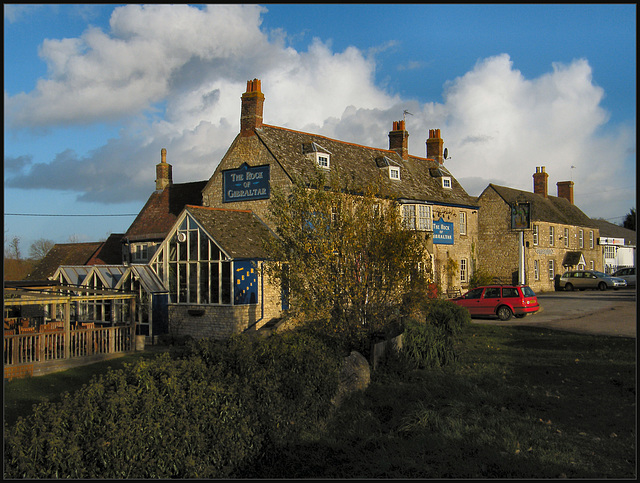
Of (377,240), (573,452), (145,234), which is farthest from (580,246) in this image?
(573,452)

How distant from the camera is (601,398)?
35.1ft

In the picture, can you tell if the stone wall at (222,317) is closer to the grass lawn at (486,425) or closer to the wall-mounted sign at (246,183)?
the wall-mounted sign at (246,183)

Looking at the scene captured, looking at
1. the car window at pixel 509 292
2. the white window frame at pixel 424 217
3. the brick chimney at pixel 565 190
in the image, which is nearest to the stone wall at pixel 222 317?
the car window at pixel 509 292

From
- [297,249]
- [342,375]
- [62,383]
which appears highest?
[297,249]

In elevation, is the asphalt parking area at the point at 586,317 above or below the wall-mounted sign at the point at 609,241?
below

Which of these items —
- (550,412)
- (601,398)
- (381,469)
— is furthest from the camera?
(601,398)

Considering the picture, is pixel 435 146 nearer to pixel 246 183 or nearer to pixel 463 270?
pixel 463 270

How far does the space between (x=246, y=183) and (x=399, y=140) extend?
43.7 feet

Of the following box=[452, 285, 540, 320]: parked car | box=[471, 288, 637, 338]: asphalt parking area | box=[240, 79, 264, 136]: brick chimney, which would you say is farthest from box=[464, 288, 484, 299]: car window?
box=[240, 79, 264, 136]: brick chimney

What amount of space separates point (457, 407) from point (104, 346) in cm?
1374

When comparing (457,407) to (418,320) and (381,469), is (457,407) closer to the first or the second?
(381,469)

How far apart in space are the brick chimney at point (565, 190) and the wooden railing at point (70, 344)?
4633 cm

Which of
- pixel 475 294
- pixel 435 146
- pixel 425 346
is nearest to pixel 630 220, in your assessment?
pixel 435 146

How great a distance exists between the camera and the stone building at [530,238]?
4134 centimetres
